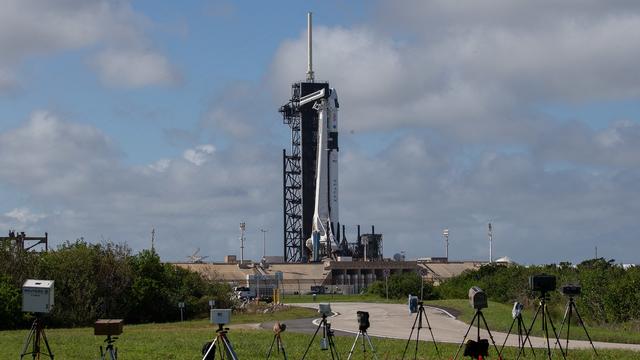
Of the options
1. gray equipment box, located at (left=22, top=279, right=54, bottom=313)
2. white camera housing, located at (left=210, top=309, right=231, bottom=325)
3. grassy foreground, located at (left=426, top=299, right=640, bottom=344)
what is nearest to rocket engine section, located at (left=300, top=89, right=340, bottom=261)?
grassy foreground, located at (left=426, top=299, right=640, bottom=344)

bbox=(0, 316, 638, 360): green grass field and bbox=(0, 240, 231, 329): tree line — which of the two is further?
bbox=(0, 240, 231, 329): tree line

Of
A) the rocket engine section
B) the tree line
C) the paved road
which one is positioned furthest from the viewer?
the rocket engine section

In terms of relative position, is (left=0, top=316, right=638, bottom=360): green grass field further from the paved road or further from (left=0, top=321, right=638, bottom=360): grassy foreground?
the paved road

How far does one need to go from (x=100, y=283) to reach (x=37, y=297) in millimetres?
42562

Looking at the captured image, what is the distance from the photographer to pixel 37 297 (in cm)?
2291

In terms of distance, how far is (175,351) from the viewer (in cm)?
3169

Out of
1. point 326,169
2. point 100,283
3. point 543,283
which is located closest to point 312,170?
point 326,169

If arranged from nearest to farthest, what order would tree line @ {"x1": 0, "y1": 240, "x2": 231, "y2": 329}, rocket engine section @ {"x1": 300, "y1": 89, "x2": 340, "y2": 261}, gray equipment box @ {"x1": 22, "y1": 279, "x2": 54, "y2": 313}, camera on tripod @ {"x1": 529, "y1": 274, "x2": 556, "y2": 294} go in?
gray equipment box @ {"x1": 22, "y1": 279, "x2": 54, "y2": 313} < camera on tripod @ {"x1": 529, "y1": 274, "x2": 556, "y2": 294} < tree line @ {"x1": 0, "y1": 240, "x2": 231, "y2": 329} < rocket engine section @ {"x1": 300, "y1": 89, "x2": 340, "y2": 261}

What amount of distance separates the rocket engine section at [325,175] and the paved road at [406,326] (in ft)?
208

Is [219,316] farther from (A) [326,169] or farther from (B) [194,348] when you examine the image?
(A) [326,169]

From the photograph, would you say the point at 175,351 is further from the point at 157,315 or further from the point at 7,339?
the point at 157,315

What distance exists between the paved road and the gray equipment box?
18.3 m

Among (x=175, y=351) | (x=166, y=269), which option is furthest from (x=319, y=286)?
(x=175, y=351)

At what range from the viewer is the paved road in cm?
3756
